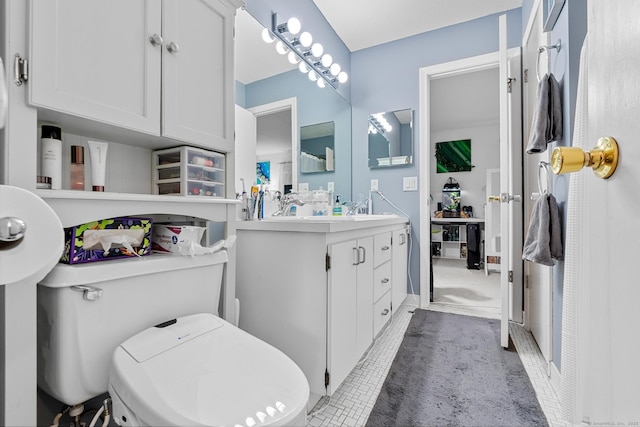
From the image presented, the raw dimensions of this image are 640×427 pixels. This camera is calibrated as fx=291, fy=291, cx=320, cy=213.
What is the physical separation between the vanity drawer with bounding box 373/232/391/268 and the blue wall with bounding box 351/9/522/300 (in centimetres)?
75

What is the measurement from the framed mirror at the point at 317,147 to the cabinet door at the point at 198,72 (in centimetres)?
100

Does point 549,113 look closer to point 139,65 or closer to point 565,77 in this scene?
point 565,77

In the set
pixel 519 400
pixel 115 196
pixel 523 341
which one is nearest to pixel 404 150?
pixel 523 341

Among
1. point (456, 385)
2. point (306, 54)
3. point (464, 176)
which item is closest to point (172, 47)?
point (306, 54)

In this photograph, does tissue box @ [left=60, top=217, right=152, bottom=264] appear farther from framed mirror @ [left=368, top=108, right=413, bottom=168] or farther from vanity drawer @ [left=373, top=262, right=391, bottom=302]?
framed mirror @ [left=368, top=108, right=413, bottom=168]

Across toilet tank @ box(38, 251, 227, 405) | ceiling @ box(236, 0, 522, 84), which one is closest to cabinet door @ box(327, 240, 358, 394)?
toilet tank @ box(38, 251, 227, 405)

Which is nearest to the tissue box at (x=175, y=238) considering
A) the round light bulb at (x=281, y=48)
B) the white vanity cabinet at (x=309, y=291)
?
the white vanity cabinet at (x=309, y=291)

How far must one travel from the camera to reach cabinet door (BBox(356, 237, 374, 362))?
1.48 metres

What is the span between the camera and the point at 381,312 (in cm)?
183

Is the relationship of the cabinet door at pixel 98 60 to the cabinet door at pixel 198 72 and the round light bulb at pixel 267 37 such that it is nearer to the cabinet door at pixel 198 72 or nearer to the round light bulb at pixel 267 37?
the cabinet door at pixel 198 72

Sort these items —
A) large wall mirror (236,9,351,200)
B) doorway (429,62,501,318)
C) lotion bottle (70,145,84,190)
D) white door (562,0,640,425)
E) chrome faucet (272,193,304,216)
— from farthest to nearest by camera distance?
doorway (429,62,501,318), chrome faucet (272,193,304,216), large wall mirror (236,9,351,200), lotion bottle (70,145,84,190), white door (562,0,640,425)

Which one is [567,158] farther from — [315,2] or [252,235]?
[315,2]

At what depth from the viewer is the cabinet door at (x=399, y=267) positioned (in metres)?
2.12

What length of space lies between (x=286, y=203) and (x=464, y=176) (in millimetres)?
4144
